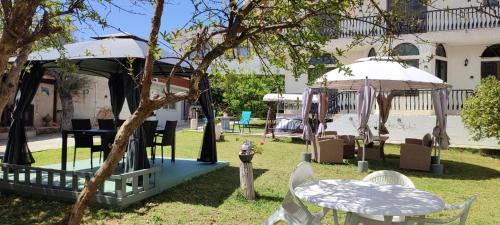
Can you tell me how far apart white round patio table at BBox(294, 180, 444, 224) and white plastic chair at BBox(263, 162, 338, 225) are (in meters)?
0.08

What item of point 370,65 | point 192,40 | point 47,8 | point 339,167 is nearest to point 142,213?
point 47,8

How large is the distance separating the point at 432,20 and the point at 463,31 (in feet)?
4.91

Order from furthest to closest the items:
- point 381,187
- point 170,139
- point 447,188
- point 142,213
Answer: point 170,139 < point 447,188 < point 142,213 < point 381,187

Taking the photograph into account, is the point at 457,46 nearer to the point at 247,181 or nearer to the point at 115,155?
the point at 247,181

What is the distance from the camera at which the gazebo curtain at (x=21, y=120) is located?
7.85m

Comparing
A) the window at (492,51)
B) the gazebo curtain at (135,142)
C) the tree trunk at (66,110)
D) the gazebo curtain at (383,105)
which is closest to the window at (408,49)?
the window at (492,51)

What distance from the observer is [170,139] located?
9273 millimetres

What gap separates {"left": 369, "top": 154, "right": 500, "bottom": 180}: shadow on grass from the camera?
374 inches

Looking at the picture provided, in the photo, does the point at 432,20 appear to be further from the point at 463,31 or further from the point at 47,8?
the point at 47,8

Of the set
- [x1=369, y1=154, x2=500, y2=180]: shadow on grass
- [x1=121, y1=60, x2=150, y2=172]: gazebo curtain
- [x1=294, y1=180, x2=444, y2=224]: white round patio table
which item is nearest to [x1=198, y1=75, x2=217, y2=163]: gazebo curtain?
[x1=121, y1=60, x2=150, y2=172]: gazebo curtain

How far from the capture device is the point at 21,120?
798cm

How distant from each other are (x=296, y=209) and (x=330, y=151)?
6980mm

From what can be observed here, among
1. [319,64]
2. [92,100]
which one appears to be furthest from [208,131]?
[92,100]

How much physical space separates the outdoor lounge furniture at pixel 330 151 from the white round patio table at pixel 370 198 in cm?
638
